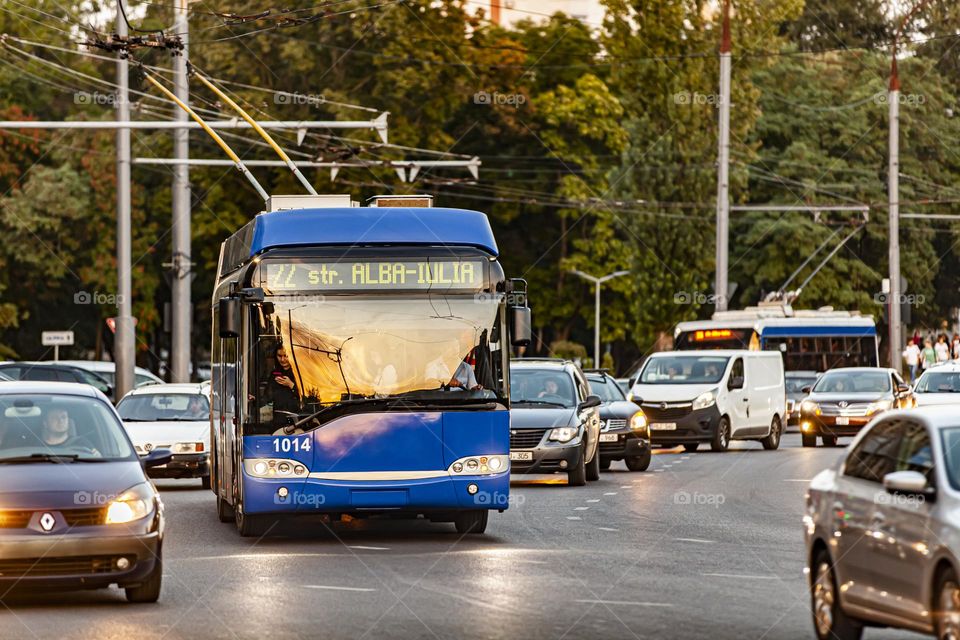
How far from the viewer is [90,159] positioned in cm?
6006

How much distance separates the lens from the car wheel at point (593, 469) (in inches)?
1046

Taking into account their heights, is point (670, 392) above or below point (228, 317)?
below

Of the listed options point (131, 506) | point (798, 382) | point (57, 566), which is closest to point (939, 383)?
point (798, 382)

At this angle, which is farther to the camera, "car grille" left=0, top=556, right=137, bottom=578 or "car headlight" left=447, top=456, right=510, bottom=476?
"car headlight" left=447, top=456, right=510, bottom=476

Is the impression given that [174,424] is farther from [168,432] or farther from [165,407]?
[165,407]

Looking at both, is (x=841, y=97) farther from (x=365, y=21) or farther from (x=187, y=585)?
(x=187, y=585)

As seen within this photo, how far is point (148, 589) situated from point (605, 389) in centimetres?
1815

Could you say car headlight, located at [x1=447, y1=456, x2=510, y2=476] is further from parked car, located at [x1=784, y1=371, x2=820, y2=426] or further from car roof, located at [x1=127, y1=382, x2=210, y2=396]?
parked car, located at [x1=784, y1=371, x2=820, y2=426]

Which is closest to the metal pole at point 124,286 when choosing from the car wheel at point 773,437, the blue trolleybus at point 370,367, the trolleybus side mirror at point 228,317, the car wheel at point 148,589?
the car wheel at point 773,437

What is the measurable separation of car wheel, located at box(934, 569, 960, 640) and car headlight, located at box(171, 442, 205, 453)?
17308 millimetres

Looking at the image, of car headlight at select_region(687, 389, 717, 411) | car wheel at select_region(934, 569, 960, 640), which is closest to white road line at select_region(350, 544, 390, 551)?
car wheel at select_region(934, 569, 960, 640)

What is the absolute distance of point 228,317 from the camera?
16938mm

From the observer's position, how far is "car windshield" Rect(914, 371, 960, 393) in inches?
1212

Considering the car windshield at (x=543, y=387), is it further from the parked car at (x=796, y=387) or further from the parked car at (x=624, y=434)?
the parked car at (x=796, y=387)
